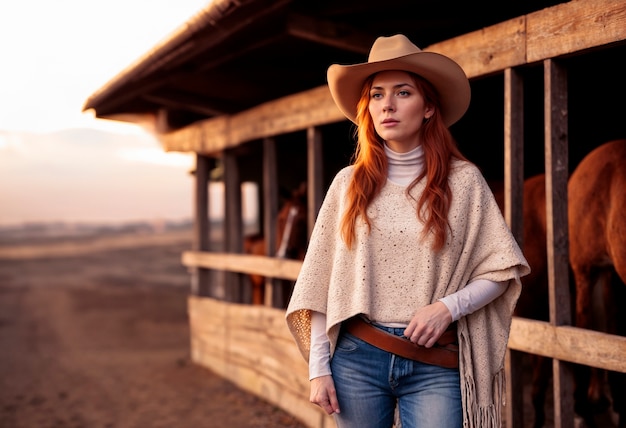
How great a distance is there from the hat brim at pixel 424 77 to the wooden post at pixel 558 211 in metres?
1.20

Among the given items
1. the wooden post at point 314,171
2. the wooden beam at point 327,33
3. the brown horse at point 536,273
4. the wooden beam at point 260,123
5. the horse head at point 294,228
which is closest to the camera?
the brown horse at point 536,273

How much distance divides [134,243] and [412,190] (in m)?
37.9

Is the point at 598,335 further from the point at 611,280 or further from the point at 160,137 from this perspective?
the point at 160,137

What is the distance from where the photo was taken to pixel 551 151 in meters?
3.12

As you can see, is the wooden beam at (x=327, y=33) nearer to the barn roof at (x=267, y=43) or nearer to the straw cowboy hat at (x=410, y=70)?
the barn roof at (x=267, y=43)

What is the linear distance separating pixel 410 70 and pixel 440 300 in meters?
0.67

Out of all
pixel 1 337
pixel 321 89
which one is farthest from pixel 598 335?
pixel 1 337

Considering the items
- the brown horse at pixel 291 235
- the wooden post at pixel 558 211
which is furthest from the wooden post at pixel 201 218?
the wooden post at pixel 558 211

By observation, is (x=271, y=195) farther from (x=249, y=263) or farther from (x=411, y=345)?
(x=411, y=345)

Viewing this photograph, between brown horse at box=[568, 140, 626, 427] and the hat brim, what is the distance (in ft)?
5.76

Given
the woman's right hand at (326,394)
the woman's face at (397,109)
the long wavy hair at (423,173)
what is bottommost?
the woman's right hand at (326,394)

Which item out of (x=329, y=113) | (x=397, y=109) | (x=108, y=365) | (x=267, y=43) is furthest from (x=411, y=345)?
(x=108, y=365)

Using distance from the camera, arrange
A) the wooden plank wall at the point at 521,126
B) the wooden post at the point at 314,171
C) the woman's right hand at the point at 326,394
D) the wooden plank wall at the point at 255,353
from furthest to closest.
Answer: the wooden plank wall at the point at 255,353 < the wooden post at the point at 314,171 < the wooden plank wall at the point at 521,126 < the woman's right hand at the point at 326,394

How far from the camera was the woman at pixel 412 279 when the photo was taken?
185 cm
